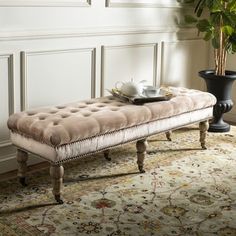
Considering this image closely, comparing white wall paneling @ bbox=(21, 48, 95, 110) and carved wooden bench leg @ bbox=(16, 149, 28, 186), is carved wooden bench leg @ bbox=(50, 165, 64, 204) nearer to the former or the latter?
carved wooden bench leg @ bbox=(16, 149, 28, 186)

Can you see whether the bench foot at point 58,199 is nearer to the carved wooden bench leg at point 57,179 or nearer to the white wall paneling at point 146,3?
the carved wooden bench leg at point 57,179

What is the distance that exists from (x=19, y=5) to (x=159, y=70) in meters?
1.38

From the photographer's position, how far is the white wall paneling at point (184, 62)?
3.74 metres

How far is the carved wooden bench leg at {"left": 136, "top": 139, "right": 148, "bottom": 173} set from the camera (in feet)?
8.77

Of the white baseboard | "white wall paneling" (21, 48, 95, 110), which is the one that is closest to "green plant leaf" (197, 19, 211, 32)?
"white wall paneling" (21, 48, 95, 110)

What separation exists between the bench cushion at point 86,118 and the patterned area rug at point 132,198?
0.30m

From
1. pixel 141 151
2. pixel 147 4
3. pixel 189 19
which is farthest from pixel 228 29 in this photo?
pixel 141 151

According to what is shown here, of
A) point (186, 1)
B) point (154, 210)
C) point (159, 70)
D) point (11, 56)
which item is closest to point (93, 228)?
point (154, 210)

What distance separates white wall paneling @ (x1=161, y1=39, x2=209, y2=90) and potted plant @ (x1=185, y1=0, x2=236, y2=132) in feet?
0.79

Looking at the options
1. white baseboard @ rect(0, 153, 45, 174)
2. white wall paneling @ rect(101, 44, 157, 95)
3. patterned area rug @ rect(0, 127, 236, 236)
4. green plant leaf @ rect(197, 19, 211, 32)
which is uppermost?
green plant leaf @ rect(197, 19, 211, 32)

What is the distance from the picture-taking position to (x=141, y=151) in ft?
8.83

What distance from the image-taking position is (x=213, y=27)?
11.8 ft

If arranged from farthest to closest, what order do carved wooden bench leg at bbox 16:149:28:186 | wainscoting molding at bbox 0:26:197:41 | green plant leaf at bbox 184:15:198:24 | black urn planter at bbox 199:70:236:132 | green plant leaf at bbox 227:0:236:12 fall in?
green plant leaf at bbox 184:15:198:24 → black urn planter at bbox 199:70:236:132 → green plant leaf at bbox 227:0:236:12 → wainscoting molding at bbox 0:26:197:41 → carved wooden bench leg at bbox 16:149:28:186

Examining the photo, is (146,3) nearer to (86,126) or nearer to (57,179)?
(86,126)
